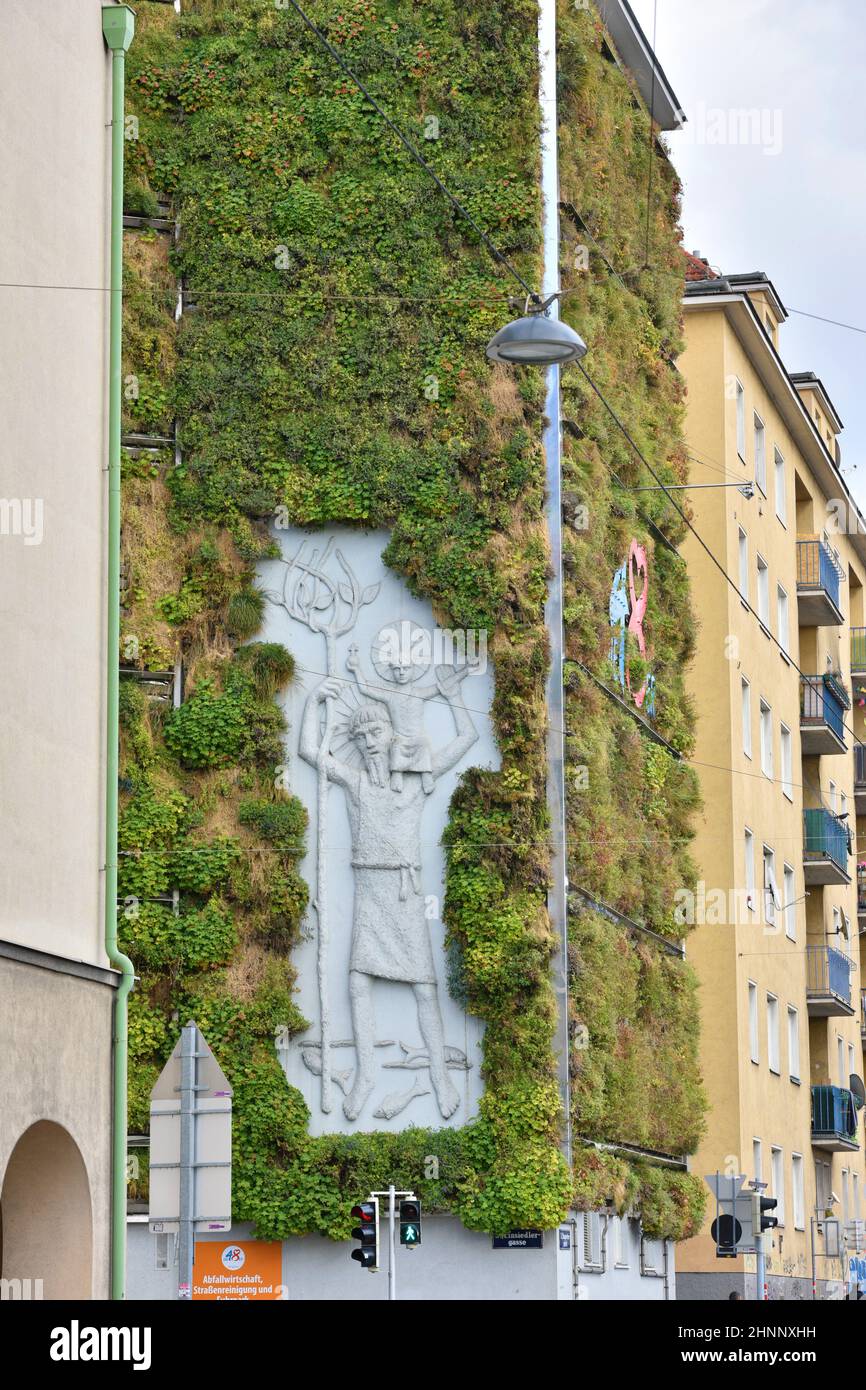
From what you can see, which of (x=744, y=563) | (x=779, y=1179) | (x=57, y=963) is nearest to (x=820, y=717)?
(x=744, y=563)

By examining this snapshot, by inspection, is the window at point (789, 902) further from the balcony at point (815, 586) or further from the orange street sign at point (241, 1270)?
the orange street sign at point (241, 1270)

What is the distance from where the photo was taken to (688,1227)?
1231 inches

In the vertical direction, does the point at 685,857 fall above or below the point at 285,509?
below

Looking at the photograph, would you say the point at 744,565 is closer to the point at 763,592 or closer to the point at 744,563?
the point at 744,563

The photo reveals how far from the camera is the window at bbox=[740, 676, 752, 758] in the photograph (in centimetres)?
4122

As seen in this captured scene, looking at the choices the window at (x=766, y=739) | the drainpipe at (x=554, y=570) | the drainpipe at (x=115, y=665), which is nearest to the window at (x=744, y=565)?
the window at (x=766, y=739)

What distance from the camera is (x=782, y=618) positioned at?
154 feet

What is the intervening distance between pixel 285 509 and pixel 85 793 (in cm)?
1359

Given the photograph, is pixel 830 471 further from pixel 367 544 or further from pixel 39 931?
pixel 39 931

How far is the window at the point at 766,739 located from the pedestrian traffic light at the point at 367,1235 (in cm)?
2012

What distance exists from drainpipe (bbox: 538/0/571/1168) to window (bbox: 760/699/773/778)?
1523cm

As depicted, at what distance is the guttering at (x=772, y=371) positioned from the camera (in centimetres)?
4106

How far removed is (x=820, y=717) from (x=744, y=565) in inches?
310
